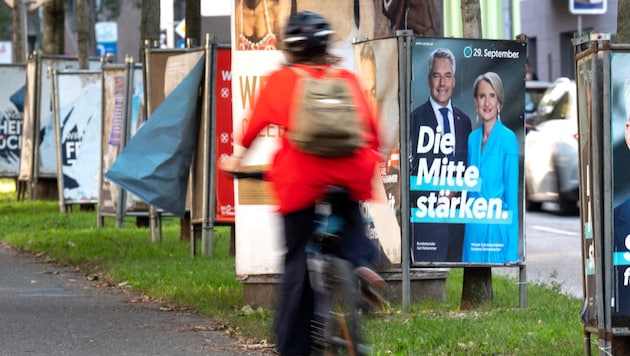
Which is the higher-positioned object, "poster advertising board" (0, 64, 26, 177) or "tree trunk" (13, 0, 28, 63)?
"tree trunk" (13, 0, 28, 63)

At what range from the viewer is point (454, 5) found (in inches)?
699

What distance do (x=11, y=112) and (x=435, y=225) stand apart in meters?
17.5

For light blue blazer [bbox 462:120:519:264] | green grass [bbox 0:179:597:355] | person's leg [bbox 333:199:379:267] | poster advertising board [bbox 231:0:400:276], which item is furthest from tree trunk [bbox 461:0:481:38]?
person's leg [bbox 333:199:379:267]

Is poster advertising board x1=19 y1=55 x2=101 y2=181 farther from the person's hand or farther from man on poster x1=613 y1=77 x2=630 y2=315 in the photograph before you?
the person's hand

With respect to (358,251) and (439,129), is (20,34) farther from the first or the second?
(358,251)

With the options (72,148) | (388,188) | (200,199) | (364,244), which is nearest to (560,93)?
(72,148)

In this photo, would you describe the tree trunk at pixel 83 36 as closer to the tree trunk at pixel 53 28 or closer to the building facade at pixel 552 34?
the tree trunk at pixel 53 28

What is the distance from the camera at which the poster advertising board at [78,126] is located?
20.5 meters

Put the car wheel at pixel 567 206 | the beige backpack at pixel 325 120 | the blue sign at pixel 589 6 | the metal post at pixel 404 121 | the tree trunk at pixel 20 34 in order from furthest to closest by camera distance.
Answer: the blue sign at pixel 589 6
the tree trunk at pixel 20 34
the car wheel at pixel 567 206
the metal post at pixel 404 121
the beige backpack at pixel 325 120

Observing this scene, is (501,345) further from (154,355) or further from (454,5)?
(454,5)

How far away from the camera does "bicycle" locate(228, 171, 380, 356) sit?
20.8 ft

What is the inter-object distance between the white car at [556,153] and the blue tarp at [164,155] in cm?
813

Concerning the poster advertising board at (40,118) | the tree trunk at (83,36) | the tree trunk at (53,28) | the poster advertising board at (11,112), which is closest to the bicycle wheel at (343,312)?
the tree trunk at (83,36)

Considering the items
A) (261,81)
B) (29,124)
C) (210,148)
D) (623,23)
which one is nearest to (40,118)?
(29,124)
